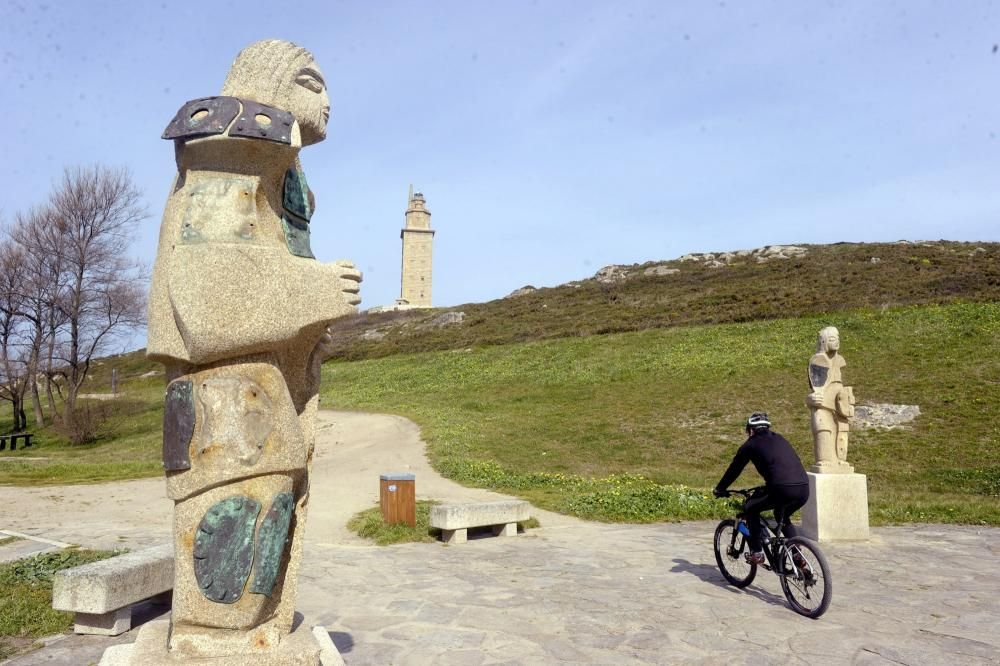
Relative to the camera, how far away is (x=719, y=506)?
11844mm

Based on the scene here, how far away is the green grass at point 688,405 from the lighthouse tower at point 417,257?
4276 cm

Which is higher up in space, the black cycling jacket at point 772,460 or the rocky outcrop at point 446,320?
the rocky outcrop at point 446,320

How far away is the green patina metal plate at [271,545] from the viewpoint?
3.18 m

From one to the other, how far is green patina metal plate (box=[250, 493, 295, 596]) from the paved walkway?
7.28ft

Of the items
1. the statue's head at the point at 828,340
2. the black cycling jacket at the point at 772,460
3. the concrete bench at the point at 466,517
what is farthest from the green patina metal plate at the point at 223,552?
the statue's head at the point at 828,340

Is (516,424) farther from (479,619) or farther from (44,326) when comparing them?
(44,326)

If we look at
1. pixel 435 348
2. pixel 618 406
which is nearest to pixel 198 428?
pixel 618 406

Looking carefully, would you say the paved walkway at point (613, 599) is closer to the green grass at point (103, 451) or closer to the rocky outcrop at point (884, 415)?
the green grass at point (103, 451)

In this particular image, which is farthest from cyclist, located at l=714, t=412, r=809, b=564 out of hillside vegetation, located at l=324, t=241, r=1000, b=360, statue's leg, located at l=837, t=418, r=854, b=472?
hillside vegetation, located at l=324, t=241, r=1000, b=360

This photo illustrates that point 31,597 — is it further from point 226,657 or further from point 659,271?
point 659,271

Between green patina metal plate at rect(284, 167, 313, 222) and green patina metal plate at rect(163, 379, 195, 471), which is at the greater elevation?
green patina metal plate at rect(284, 167, 313, 222)

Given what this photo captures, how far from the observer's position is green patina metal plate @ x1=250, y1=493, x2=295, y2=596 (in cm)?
318

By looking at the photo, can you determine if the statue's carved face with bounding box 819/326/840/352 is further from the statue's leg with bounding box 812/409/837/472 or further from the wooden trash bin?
the wooden trash bin

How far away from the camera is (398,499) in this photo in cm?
1011
